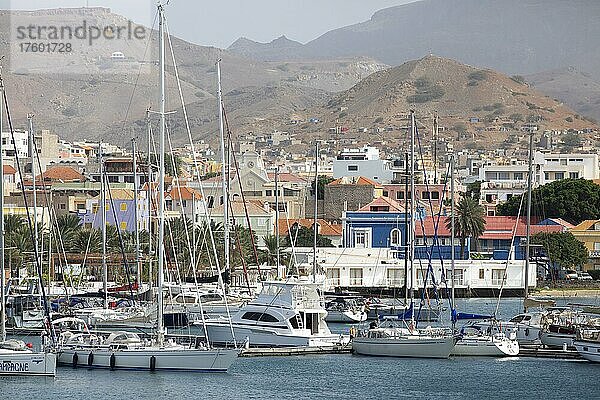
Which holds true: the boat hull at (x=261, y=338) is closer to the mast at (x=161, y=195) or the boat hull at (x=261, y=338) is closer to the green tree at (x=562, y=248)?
the mast at (x=161, y=195)

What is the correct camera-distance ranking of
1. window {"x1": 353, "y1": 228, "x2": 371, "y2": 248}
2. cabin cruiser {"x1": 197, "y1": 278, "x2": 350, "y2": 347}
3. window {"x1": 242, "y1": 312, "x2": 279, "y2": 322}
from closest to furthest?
1. cabin cruiser {"x1": 197, "y1": 278, "x2": 350, "y2": 347}
2. window {"x1": 242, "y1": 312, "x2": 279, "y2": 322}
3. window {"x1": 353, "y1": 228, "x2": 371, "y2": 248}

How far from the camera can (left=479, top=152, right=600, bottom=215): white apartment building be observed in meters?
123

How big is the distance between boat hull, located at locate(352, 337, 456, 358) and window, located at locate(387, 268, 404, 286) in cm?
3229

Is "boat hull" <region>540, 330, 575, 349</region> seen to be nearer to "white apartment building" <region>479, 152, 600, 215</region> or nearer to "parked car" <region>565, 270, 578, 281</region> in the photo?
"parked car" <region>565, 270, 578, 281</region>

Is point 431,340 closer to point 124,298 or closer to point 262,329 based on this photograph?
point 262,329

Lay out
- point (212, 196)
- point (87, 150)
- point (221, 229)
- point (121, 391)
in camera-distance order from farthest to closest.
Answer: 1. point (87, 150)
2. point (212, 196)
3. point (221, 229)
4. point (121, 391)

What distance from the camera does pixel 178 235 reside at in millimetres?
66312

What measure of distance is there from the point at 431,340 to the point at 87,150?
150195 millimetres

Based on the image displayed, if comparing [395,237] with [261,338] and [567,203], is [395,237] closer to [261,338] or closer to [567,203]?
[567,203]

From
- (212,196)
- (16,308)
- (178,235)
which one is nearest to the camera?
(16,308)

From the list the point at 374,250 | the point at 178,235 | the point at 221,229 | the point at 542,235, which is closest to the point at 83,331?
the point at 178,235

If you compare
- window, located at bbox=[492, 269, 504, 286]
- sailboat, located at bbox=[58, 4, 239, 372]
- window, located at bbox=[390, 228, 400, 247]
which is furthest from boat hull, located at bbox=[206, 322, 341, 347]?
window, located at bbox=[390, 228, 400, 247]

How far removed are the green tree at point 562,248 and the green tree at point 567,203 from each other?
13.8 meters

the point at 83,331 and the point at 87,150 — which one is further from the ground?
the point at 87,150
